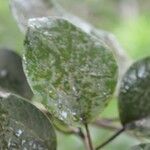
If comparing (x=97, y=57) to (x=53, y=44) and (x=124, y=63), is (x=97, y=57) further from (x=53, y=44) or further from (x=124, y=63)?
(x=124, y=63)

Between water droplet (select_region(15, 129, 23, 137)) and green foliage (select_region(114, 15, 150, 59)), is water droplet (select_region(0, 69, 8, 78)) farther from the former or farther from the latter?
green foliage (select_region(114, 15, 150, 59))

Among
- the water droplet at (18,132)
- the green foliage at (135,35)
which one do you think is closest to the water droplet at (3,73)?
the water droplet at (18,132)

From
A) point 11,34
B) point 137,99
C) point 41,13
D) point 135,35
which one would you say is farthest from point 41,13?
point 135,35

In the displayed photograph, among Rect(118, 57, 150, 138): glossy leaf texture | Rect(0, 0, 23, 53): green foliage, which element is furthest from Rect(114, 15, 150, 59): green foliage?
Rect(118, 57, 150, 138): glossy leaf texture

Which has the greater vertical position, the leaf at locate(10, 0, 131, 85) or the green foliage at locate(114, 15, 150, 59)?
the leaf at locate(10, 0, 131, 85)

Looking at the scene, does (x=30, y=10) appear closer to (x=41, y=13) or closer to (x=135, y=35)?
(x=41, y=13)

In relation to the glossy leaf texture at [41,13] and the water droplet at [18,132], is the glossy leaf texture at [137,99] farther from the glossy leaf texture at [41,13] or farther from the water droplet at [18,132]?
the water droplet at [18,132]
